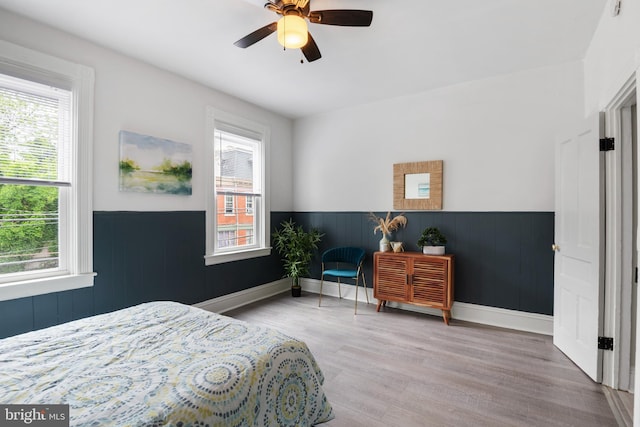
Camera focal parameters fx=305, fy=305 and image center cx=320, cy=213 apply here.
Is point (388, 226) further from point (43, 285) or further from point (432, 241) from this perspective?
point (43, 285)

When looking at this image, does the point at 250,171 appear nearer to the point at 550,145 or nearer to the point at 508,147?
the point at 508,147

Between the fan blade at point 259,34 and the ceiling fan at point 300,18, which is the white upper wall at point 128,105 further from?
the ceiling fan at point 300,18

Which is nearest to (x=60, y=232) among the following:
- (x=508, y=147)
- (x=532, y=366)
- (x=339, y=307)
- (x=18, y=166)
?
(x=18, y=166)

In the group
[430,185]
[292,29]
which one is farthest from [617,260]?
[292,29]

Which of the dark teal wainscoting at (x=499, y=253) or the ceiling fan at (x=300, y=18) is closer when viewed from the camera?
the ceiling fan at (x=300, y=18)

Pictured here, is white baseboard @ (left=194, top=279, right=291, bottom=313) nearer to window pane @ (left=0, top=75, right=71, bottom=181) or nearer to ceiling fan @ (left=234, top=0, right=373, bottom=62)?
window pane @ (left=0, top=75, right=71, bottom=181)

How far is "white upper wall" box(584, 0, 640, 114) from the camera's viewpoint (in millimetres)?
1754

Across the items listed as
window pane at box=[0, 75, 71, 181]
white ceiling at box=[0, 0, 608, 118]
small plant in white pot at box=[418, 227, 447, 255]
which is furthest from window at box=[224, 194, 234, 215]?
small plant in white pot at box=[418, 227, 447, 255]

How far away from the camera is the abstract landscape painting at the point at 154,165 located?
2961mm

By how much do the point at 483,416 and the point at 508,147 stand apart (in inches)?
106

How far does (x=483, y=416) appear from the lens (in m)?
1.92

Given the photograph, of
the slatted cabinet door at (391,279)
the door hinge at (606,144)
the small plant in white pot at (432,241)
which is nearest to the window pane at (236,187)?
the slatted cabinet door at (391,279)

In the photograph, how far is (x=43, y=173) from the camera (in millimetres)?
2506

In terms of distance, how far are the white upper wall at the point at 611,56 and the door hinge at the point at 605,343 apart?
1744mm
